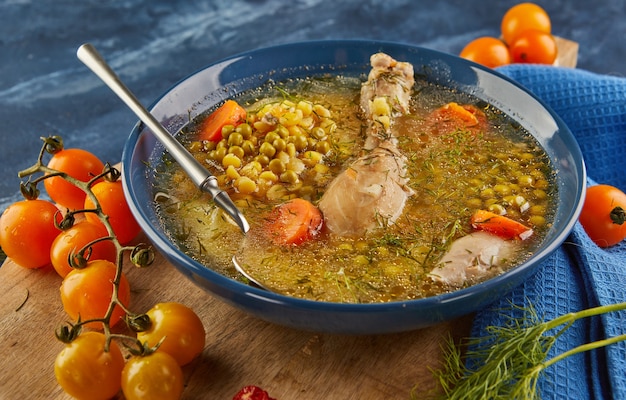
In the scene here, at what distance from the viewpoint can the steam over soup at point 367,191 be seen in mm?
2375

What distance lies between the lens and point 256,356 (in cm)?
239

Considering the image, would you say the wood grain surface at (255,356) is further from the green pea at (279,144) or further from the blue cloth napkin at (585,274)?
the green pea at (279,144)

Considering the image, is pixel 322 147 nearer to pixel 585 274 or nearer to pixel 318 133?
pixel 318 133

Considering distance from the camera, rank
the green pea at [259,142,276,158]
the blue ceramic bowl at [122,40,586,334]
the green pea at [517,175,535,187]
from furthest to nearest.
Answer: the green pea at [259,142,276,158], the green pea at [517,175,535,187], the blue ceramic bowl at [122,40,586,334]

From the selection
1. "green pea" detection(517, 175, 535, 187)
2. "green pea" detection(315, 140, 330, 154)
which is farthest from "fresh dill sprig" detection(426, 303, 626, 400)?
"green pea" detection(315, 140, 330, 154)

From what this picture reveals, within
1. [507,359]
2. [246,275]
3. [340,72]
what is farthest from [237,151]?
[507,359]

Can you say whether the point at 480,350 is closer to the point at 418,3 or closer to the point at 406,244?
the point at 406,244

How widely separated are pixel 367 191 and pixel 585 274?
81 cm

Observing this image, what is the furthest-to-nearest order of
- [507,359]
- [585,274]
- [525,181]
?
[525,181] → [585,274] → [507,359]

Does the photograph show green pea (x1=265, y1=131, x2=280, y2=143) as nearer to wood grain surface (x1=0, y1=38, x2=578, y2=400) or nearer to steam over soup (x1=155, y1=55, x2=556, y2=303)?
steam over soup (x1=155, y1=55, x2=556, y2=303)

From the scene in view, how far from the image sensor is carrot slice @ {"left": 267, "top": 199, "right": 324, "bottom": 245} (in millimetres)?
2480

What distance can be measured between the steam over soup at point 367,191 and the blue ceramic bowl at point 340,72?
2.3 inches

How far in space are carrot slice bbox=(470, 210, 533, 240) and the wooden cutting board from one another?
31 cm

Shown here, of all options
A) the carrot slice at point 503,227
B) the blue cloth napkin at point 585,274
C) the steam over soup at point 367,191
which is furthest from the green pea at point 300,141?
the blue cloth napkin at point 585,274
